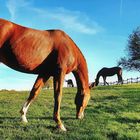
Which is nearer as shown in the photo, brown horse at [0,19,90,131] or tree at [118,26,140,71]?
brown horse at [0,19,90,131]

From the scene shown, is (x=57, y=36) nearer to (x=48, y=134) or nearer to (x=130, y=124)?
(x=48, y=134)

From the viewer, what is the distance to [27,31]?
447 inches

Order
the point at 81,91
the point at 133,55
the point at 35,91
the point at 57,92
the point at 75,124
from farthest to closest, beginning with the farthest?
the point at 133,55, the point at 81,91, the point at 35,91, the point at 75,124, the point at 57,92

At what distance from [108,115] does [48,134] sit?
480cm

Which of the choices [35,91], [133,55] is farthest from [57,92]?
[133,55]

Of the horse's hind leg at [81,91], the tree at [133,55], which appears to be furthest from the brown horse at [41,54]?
the tree at [133,55]

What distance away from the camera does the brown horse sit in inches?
430

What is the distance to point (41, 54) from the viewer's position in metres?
11.5

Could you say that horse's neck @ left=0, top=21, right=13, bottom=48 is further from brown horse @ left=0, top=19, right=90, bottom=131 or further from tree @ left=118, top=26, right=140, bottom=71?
tree @ left=118, top=26, right=140, bottom=71

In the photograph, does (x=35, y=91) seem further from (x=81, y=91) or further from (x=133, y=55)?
(x=133, y=55)

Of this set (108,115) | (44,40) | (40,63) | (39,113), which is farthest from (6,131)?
(108,115)

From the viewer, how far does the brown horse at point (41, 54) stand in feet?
35.8

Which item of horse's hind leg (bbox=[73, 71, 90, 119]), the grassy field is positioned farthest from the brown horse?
the grassy field

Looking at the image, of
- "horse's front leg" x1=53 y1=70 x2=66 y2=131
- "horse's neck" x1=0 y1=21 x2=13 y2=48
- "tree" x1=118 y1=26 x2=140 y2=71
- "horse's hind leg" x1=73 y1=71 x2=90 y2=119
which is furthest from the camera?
"tree" x1=118 y1=26 x2=140 y2=71
